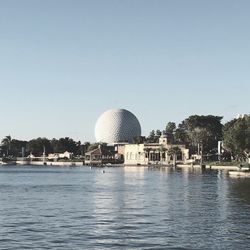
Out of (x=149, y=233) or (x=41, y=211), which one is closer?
(x=149, y=233)

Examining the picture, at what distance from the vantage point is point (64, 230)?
1547 inches

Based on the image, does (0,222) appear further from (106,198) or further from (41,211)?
(106,198)

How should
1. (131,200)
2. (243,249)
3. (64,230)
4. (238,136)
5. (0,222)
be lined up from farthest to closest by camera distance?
1. (238,136)
2. (131,200)
3. (0,222)
4. (64,230)
5. (243,249)

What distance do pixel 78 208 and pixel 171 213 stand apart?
8.98 m

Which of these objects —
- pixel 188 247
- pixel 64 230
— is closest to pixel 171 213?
pixel 64 230

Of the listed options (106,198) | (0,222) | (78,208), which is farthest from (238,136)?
(0,222)

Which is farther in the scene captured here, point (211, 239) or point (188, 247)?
Result: point (211, 239)

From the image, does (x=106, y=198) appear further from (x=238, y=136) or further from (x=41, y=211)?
(x=238, y=136)

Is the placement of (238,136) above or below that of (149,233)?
above

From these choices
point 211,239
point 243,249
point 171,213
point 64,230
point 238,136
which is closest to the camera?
point 243,249

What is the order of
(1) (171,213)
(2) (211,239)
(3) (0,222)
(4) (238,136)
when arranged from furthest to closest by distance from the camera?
(4) (238,136)
(1) (171,213)
(3) (0,222)
(2) (211,239)

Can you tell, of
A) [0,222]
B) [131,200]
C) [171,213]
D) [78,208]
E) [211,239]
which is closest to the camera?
[211,239]

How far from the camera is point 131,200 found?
62.4 meters

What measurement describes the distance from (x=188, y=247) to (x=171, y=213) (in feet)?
51.9
